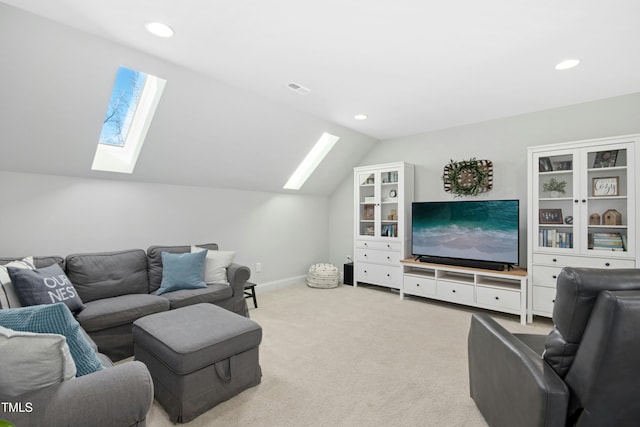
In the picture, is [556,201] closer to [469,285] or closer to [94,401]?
[469,285]

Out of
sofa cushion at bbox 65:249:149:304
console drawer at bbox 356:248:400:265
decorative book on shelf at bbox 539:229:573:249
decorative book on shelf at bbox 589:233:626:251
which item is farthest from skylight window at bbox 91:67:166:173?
decorative book on shelf at bbox 589:233:626:251

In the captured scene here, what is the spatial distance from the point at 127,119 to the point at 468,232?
4063 millimetres

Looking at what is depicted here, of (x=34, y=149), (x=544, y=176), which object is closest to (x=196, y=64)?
(x=34, y=149)

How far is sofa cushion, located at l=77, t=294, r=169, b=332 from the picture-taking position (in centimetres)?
238

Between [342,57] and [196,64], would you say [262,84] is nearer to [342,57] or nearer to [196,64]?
[196,64]

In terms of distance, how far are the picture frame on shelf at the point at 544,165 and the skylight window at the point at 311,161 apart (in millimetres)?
2539

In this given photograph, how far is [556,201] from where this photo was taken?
351 cm

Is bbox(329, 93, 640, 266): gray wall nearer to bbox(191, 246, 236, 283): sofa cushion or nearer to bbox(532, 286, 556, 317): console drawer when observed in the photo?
bbox(532, 286, 556, 317): console drawer

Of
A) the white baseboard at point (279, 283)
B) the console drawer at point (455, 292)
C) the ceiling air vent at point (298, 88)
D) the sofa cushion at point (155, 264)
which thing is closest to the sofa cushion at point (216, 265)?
the sofa cushion at point (155, 264)

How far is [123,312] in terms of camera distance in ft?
8.32

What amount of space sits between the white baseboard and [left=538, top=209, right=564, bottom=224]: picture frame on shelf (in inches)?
138

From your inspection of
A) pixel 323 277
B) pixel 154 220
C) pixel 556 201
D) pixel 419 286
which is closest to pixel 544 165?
pixel 556 201

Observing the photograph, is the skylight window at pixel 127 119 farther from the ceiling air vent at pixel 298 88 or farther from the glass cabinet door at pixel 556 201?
the glass cabinet door at pixel 556 201

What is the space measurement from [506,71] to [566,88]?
90cm
